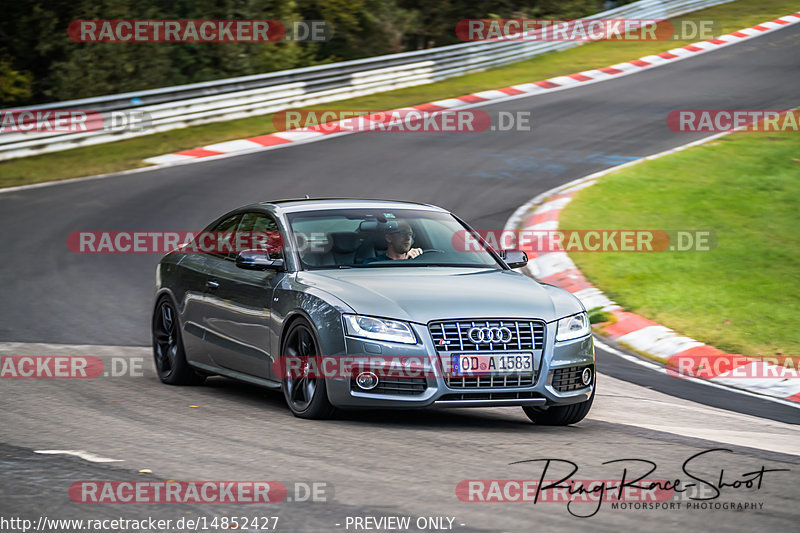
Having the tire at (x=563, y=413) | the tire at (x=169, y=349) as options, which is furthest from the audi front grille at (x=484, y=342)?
the tire at (x=169, y=349)

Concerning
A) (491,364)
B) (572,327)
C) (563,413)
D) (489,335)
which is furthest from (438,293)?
(563,413)

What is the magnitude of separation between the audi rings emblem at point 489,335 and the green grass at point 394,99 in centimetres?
1403

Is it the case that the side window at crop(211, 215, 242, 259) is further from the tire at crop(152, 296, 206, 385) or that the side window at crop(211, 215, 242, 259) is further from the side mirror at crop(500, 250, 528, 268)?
the side mirror at crop(500, 250, 528, 268)

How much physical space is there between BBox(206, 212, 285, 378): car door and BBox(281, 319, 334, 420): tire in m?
0.33

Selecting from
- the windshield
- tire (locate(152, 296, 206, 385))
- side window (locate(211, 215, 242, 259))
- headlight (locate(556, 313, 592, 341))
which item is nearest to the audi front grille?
headlight (locate(556, 313, 592, 341))

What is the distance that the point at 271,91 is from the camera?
26453mm

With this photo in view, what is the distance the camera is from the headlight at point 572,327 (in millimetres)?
7512

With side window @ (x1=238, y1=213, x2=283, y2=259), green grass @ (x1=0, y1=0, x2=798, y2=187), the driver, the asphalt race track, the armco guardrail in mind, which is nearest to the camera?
the asphalt race track

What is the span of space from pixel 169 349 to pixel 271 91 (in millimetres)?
17521

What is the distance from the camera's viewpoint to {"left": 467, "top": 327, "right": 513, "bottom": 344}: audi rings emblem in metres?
7.18

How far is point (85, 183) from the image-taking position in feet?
63.3

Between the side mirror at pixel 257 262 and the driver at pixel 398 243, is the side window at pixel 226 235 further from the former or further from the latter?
the driver at pixel 398 243

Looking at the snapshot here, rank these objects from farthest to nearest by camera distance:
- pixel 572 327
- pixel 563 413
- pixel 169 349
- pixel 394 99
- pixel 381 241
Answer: pixel 394 99
pixel 169 349
pixel 381 241
pixel 563 413
pixel 572 327

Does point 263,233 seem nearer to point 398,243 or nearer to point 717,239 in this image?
point 398,243
